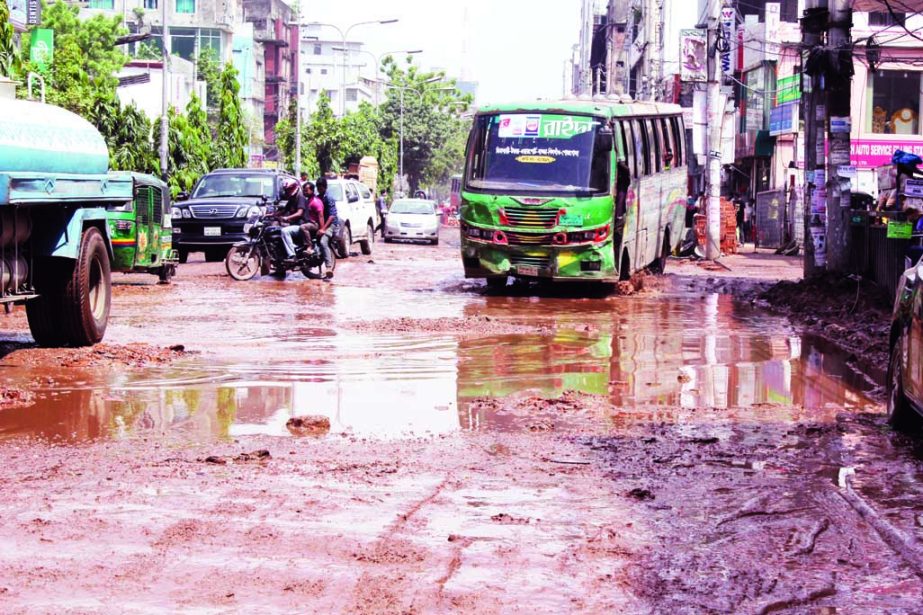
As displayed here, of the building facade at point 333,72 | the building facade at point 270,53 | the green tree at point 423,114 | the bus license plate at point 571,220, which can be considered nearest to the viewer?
the bus license plate at point 571,220

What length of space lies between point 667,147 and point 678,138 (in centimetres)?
164

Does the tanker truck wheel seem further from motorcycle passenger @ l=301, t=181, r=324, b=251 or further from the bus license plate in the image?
motorcycle passenger @ l=301, t=181, r=324, b=251

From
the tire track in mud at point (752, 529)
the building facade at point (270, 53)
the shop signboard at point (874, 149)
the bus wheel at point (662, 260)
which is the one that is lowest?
the tire track in mud at point (752, 529)

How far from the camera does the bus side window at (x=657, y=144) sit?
24.0m

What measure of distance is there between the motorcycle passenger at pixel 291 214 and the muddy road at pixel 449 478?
29.4 ft

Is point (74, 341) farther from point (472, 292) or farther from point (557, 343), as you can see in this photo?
point (472, 292)

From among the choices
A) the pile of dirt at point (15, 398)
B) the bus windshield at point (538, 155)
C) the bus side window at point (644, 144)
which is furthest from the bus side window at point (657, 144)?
the pile of dirt at point (15, 398)

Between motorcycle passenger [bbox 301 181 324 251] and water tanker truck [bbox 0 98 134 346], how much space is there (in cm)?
987

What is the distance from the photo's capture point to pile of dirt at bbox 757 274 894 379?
45.1 feet

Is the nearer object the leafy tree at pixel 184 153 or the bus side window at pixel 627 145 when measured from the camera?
the bus side window at pixel 627 145

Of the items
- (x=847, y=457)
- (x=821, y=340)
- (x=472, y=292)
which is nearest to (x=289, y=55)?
(x=472, y=292)

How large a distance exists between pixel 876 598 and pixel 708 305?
14.7 m

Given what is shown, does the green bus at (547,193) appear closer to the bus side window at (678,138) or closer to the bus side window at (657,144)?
the bus side window at (657,144)

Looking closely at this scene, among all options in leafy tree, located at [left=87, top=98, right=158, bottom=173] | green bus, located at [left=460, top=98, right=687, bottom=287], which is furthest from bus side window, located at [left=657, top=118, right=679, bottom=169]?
leafy tree, located at [left=87, top=98, right=158, bottom=173]
